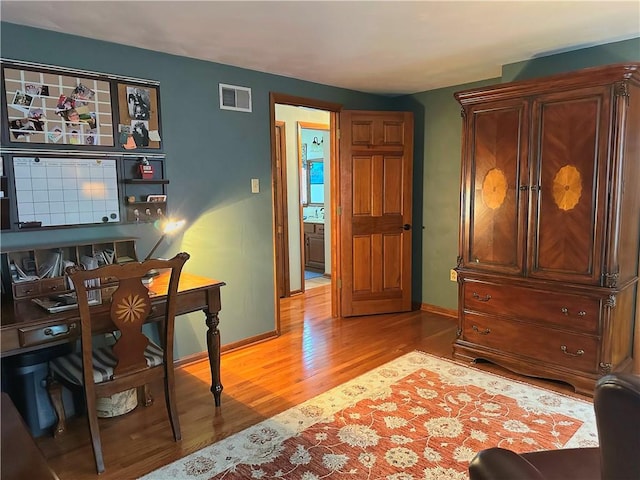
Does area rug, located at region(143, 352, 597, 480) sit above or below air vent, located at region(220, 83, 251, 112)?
below

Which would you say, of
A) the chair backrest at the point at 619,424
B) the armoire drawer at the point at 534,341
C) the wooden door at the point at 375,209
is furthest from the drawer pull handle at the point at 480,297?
the chair backrest at the point at 619,424

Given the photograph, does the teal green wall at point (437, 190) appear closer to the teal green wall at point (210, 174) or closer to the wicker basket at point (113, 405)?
the teal green wall at point (210, 174)

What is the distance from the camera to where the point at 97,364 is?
88.7 inches

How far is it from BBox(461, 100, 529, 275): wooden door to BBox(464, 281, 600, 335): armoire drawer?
15cm

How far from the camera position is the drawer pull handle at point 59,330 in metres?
2.08

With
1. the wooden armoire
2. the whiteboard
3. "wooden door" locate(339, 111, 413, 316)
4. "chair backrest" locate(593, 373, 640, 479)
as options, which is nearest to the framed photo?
the whiteboard

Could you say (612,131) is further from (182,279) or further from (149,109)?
(149,109)

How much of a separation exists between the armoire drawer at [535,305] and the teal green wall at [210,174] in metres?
1.68

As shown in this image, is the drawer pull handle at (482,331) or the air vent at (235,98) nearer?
the drawer pull handle at (482,331)

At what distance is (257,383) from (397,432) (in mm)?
1051

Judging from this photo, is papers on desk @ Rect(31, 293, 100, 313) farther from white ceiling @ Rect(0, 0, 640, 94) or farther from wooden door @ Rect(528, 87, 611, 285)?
wooden door @ Rect(528, 87, 611, 285)

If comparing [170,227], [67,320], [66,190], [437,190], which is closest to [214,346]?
[67,320]

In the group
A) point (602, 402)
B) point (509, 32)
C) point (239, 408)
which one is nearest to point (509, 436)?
point (239, 408)

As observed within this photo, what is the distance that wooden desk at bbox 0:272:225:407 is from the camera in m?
2.00
